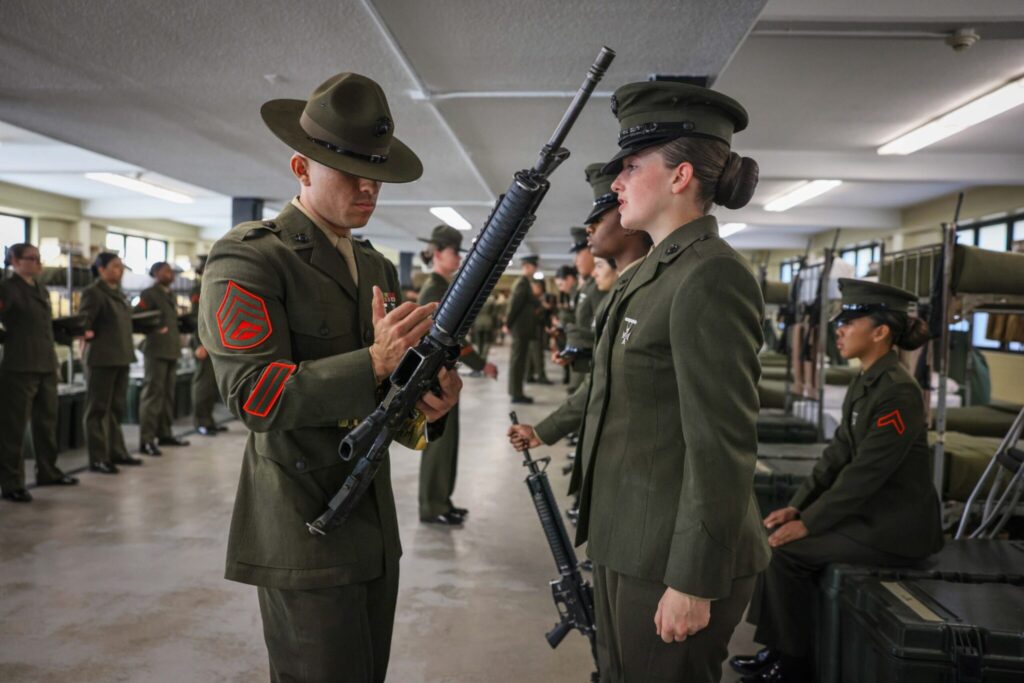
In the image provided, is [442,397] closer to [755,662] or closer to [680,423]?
[680,423]

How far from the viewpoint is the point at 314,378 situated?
1339mm

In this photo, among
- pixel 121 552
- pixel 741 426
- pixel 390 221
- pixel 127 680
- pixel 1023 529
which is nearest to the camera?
pixel 741 426

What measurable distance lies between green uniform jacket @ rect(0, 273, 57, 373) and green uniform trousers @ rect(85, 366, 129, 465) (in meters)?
0.58

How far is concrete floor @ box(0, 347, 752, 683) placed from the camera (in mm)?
2832

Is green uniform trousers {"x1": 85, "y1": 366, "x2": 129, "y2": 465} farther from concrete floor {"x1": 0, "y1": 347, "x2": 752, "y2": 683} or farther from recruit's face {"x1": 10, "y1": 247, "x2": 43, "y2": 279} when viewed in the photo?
recruit's face {"x1": 10, "y1": 247, "x2": 43, "y2": 279}

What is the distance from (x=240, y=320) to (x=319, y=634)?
0.64 metres

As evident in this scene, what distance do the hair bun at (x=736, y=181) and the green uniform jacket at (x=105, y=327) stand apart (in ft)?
18.8

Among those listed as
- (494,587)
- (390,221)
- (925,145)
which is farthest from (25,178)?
(925,145)

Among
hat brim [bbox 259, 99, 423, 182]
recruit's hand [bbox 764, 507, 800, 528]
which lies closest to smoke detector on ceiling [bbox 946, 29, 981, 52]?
recruit's hand [bbox 764, 507, 800, 528]

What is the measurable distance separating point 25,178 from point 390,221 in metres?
5.56

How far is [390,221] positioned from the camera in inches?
485

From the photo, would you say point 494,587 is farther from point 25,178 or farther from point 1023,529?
point 25,178

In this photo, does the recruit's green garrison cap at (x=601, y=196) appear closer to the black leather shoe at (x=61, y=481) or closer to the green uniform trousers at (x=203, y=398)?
the black leather shoe at (x=61, y=481)

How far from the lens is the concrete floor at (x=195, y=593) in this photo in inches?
111
